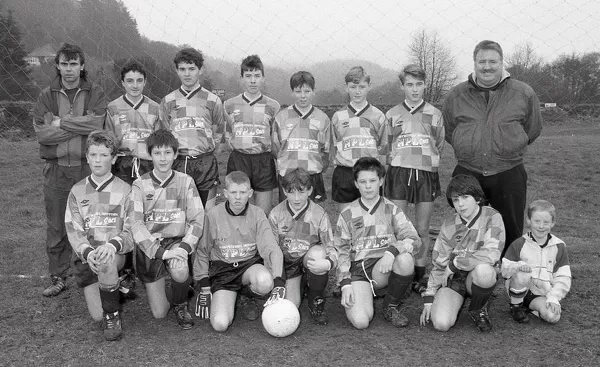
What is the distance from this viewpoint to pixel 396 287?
11.0 feet

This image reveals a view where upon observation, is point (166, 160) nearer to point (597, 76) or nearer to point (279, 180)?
point (279, 180)

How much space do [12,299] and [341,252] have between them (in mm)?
2384

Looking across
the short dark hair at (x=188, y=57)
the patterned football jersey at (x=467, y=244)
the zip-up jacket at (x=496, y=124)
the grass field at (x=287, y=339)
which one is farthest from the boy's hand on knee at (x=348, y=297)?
the short dark hair at (x=188, y=57)

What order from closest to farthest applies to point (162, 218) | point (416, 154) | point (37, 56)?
point (162, 218) → point (416, 154) → point (37, 56)

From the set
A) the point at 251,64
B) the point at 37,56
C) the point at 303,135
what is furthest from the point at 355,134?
the point at 37,56

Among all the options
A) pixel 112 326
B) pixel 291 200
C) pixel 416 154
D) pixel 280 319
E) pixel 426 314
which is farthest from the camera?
pixel 416 154

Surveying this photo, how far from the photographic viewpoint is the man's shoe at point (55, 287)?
390cm

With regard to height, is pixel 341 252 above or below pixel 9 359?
above

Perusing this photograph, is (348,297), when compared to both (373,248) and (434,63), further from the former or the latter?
(434,63)

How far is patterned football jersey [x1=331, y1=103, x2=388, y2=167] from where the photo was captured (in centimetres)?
→ 394

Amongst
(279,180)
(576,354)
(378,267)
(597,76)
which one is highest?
(597,76)

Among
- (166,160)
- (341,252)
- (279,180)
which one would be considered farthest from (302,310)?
(166,160)

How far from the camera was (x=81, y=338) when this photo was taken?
3.18 meters

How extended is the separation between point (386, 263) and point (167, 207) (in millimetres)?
1482
